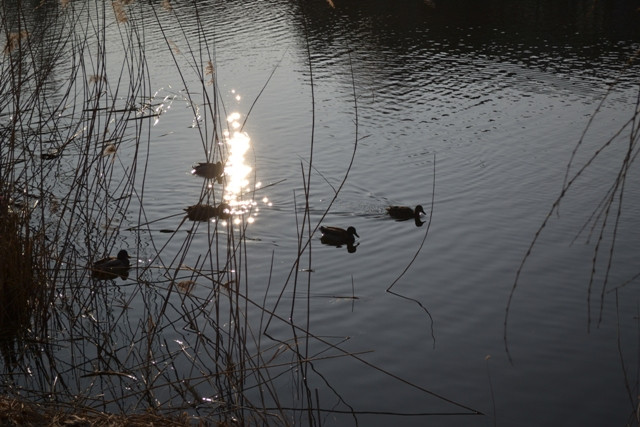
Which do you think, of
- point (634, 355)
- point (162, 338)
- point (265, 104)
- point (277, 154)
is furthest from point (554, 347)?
point (265, 104)

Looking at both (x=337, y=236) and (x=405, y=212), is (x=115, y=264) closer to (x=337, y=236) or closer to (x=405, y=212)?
(x=337, y=236)

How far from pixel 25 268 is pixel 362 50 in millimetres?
14818

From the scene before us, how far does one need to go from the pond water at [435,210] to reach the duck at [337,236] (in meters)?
0.24

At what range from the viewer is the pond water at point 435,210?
18.4 feet

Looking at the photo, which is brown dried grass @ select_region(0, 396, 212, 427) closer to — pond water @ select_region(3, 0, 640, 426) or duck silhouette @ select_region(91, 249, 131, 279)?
pond water @ select_region(3, 0, 640, 426)

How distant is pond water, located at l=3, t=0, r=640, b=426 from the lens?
220 inches

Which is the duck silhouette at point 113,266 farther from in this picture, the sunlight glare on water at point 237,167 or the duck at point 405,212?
the duck at point 405,212

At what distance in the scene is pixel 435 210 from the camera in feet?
30.9

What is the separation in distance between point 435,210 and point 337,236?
133 cm

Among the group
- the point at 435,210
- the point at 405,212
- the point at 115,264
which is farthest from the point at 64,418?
the point at 435,210

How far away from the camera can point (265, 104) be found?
49.1ft

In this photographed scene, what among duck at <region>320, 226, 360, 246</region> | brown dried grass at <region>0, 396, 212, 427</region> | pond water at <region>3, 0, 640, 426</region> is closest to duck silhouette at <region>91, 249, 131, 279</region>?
pond water at <region>3, 0, 640, 426</region>

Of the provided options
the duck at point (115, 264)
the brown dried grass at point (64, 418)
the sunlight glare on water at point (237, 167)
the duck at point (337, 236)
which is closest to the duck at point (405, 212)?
the duck at point (337, 236)

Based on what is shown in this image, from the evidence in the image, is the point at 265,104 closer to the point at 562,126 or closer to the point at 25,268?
the point at 562,126
